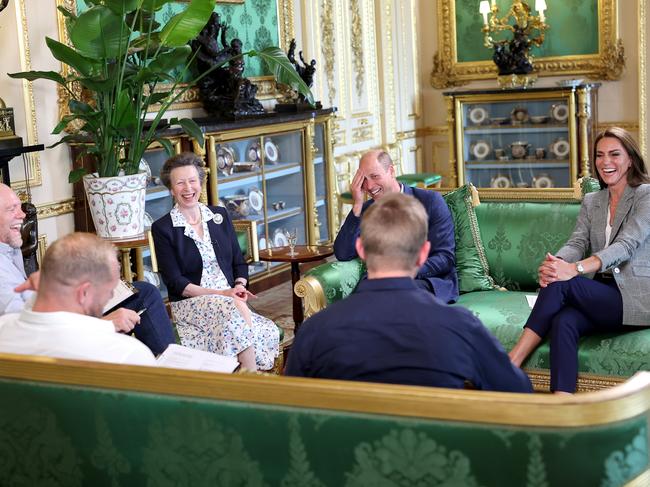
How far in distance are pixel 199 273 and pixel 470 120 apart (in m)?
5.21

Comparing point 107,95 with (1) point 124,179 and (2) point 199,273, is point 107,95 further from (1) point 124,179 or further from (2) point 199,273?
(2) point 199,273

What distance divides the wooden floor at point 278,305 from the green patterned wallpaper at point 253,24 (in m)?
1.54

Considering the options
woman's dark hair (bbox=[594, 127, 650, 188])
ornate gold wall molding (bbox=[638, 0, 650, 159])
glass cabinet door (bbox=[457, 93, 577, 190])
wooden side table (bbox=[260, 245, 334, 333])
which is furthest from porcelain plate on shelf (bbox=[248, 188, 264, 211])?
ornate gold wall molding (bbox=[638, 0, 650, 159])

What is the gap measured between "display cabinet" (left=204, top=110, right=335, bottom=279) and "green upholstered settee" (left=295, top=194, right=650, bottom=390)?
212 cm

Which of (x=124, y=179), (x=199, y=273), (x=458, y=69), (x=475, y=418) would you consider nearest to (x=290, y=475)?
(x=475, y=418)

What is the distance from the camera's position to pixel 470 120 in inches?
360

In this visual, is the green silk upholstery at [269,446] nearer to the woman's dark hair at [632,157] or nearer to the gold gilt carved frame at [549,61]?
the woman's dark hair at [632,157]

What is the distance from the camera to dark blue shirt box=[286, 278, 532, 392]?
221 cm

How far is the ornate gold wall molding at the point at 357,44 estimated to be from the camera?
28.4 ft

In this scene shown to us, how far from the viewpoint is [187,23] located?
5.24m

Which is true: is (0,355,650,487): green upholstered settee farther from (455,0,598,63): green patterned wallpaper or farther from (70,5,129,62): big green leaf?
(455,0,598,63): green patterned wallpaper

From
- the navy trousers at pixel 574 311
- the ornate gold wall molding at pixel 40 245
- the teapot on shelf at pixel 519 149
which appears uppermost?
the teapot on shelf at pixel 519 149

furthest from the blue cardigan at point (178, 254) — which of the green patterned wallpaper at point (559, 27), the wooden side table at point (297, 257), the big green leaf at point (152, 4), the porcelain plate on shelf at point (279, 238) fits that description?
the green patterned wallpaper at point (559, 27)

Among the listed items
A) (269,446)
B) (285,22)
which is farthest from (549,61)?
(269,446)
